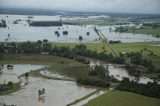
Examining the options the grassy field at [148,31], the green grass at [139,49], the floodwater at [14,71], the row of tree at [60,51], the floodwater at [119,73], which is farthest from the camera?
the grassy field at [148,31]

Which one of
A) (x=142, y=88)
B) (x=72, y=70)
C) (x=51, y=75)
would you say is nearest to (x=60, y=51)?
(x=72, y=70)

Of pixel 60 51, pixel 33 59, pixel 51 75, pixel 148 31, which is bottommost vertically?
pixel 51 75

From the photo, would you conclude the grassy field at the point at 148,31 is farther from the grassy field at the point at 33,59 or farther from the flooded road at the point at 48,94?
the flooded road at the point at 48,94

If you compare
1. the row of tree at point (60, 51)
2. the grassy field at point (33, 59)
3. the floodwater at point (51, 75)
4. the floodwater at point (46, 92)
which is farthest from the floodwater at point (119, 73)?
the floodwater at point (46, 92)

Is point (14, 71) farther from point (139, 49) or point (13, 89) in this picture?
point (139, 49)

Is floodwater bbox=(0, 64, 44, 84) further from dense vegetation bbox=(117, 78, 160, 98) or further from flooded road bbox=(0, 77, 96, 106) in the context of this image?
dense vegetation bbox=(117, 78, 160, 98)

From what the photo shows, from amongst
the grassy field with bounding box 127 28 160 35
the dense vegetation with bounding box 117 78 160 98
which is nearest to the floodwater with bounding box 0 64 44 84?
the dense vegetation with bounding box 117 78 160 98

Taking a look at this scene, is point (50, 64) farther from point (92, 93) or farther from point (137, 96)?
point (137, 96)
